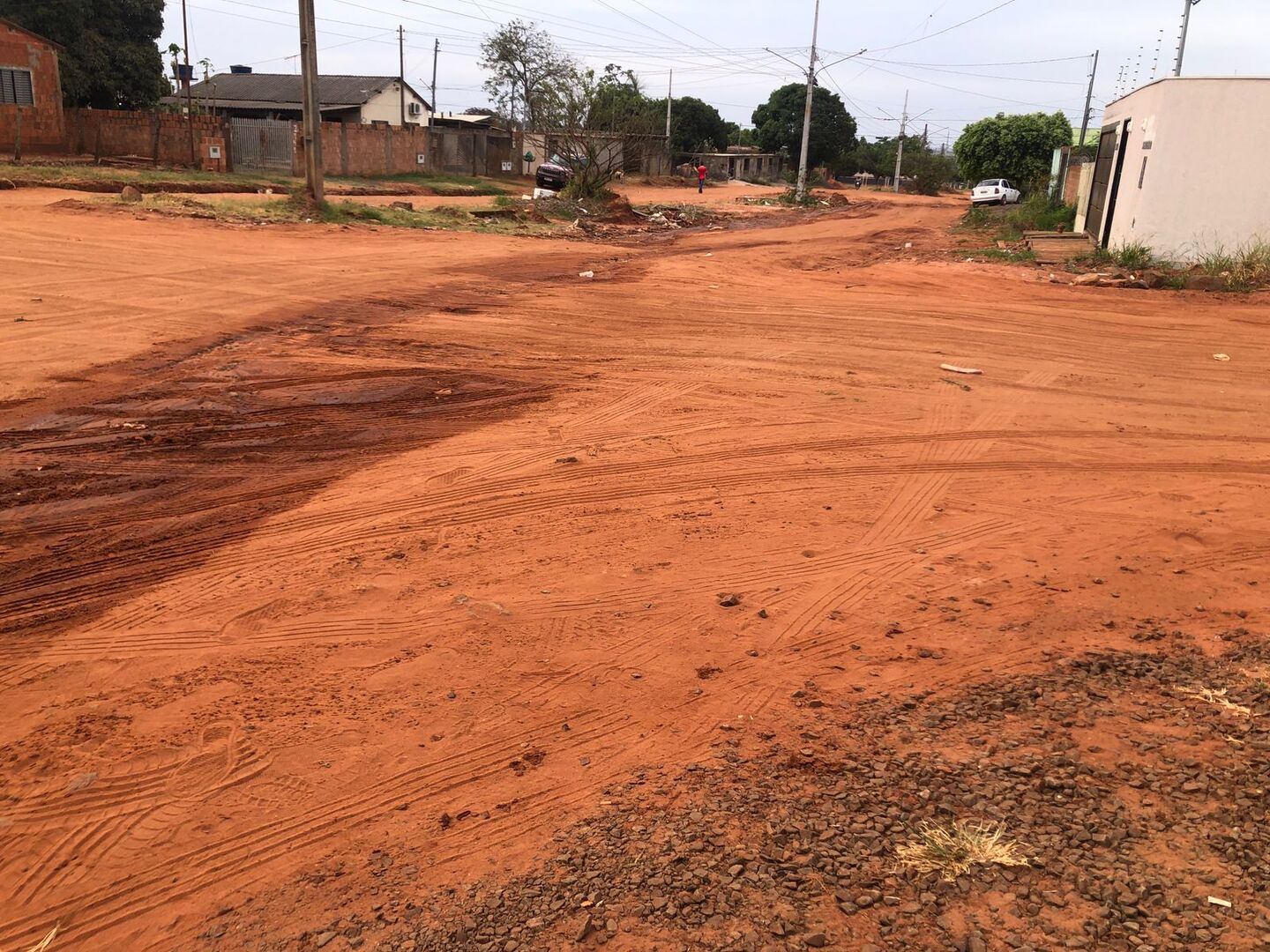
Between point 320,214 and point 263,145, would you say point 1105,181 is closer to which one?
point 320,214

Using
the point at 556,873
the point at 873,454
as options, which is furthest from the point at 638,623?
the point at 873,454

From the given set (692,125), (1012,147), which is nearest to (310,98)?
(1012,147)

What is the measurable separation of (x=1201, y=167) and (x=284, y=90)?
2002 inches

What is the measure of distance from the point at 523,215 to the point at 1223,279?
63.5 feet

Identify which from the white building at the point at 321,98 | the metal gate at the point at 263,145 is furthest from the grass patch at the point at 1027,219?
the white building at the point at 321,98

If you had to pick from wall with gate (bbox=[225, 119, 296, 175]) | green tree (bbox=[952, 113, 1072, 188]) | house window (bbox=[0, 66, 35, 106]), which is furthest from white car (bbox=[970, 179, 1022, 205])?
house window (bbox=[0, 66, 35, 106])

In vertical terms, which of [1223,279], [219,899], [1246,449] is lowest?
[219,899]

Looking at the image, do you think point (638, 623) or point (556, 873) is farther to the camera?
point (638, 623)

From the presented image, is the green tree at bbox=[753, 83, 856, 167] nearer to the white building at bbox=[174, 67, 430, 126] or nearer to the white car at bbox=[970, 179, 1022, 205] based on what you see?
the white building at bbox=[174, 67, 430, 126]

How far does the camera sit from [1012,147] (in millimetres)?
42562

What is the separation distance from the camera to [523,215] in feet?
98.1

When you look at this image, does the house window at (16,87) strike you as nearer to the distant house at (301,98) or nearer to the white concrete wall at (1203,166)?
the distant house at (301,98)

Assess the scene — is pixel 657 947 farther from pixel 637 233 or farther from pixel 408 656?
pixel 637 233

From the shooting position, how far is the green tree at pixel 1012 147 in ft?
139
